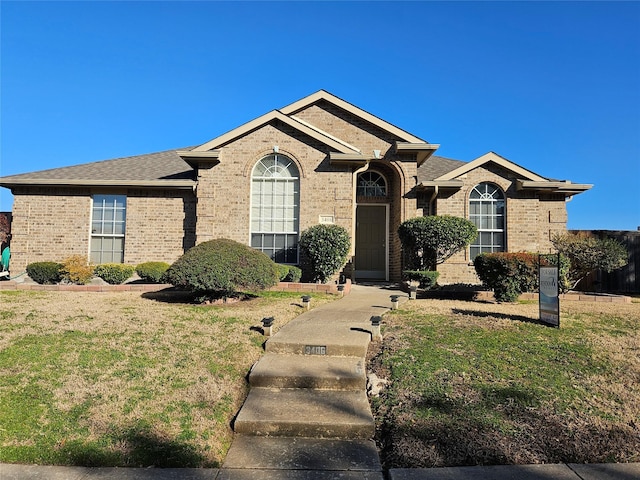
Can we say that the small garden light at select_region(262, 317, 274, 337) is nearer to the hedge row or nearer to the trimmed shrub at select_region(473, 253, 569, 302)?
the trimmed shrub at select_region(473, 253, 569, 302)

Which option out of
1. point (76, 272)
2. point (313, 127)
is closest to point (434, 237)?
point (313, 127)

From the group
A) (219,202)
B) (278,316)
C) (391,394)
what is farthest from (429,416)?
(219,202)

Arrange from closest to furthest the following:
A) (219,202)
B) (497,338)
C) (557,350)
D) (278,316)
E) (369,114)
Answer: (557,350), (497,338), (278,316), (219,202), (369,114)

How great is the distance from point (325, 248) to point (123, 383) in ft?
26.6

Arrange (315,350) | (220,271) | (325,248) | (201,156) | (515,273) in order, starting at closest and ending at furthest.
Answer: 1. (315,350)
2. (220,271)
3. (515,273)
4. (325,248)
5. (201,156)

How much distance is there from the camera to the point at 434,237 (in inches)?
512

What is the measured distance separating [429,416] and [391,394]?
60 cm

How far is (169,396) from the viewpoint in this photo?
465 cm

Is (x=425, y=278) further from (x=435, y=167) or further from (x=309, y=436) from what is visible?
(x=309, y=436)

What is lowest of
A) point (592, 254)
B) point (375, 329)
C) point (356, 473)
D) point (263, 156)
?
point (356, 473)

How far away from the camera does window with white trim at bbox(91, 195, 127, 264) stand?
14.5 meters

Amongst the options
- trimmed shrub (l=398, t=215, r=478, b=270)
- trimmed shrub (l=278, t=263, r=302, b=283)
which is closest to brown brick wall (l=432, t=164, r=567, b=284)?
trimmed shrub (l=398, t=215, r=478, b=270)

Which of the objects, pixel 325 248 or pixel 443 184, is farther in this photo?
pixel 443 184

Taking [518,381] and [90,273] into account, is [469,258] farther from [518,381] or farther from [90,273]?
[90,273]
